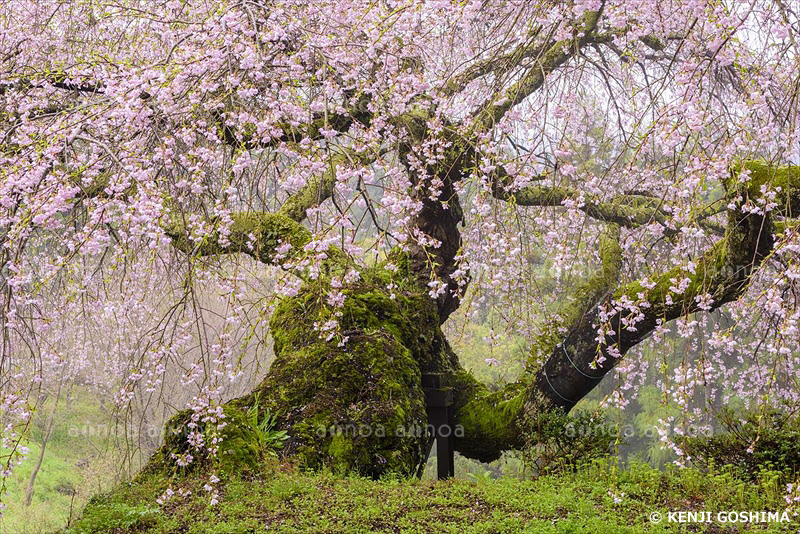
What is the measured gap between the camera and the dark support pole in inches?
235

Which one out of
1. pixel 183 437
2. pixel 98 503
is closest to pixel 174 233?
pixel 183 437

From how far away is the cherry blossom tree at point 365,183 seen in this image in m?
3.31

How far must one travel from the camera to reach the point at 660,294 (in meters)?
5.16

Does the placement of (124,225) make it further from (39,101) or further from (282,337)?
(282,337)

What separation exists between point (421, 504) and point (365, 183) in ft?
6.20

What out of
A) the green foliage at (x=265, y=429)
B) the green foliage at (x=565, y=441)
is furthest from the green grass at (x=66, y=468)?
the green foliage at (x=565, y=441)

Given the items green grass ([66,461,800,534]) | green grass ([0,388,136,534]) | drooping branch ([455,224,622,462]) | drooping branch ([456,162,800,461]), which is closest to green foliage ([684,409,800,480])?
green grass ([66,461,800,534])

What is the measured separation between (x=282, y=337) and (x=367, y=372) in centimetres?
92

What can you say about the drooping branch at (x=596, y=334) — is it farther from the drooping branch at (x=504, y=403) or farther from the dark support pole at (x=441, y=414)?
the dark support pole at (x=441, y=414)

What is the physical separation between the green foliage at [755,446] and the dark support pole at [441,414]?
1.89 metres

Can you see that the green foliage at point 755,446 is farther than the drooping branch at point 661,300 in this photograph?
Yes

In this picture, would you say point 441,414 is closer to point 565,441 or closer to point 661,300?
point 565,441

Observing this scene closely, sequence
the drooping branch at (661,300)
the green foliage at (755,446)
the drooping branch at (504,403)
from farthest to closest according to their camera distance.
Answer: the drooping branch at (504,403) < the green foliage at (755,446) < the drooping branch at (661,300)

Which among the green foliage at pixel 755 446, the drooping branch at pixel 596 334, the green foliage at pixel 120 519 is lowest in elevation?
the green foliage at pixel 120 519
